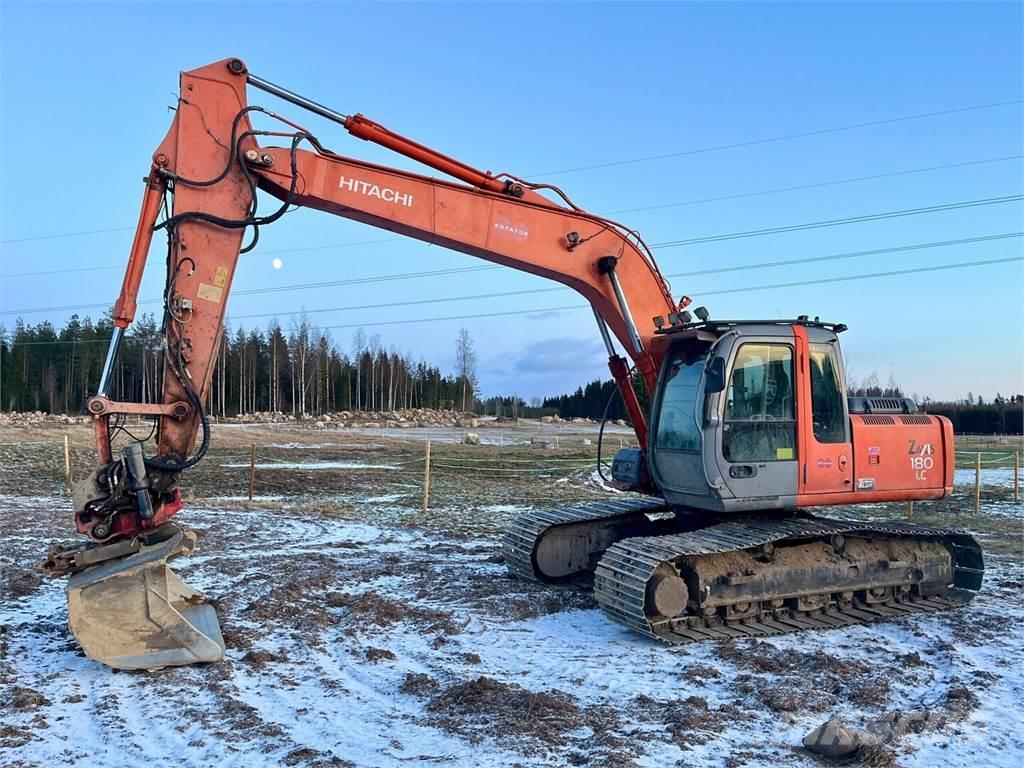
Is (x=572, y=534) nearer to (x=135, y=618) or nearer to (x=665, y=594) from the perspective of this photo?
(x=665, y=594)

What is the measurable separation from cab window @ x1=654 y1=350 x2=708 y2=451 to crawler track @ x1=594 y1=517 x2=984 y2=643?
33.4 inches

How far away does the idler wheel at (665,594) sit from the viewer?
6578 mm

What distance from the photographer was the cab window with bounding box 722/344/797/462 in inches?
279

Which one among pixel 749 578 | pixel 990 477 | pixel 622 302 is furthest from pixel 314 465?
pixel 990 477

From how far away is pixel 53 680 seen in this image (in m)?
5.33

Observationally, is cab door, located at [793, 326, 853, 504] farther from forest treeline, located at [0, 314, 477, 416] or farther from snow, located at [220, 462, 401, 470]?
forest treeline, located at [0, 314, 477, 416]

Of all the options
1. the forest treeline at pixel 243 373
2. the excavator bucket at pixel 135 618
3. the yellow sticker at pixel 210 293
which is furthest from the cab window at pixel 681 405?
the forest treeline at pixel 243 373

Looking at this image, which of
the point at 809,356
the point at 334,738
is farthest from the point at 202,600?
the point at 809,356

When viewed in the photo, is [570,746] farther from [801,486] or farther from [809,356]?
[809,356]

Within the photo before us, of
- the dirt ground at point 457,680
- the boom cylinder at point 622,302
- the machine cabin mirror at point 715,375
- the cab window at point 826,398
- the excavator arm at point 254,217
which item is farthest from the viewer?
the boom cylinder at point 622,302

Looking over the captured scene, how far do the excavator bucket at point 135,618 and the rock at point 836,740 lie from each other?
3.88 m

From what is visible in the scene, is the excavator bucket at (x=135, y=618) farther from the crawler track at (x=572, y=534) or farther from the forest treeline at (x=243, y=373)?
the forest treeline at (x=243, y=373)

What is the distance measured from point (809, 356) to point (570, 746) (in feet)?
14.5

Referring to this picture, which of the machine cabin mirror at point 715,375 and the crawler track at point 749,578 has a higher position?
the machine cabin mirror at point 715,375
